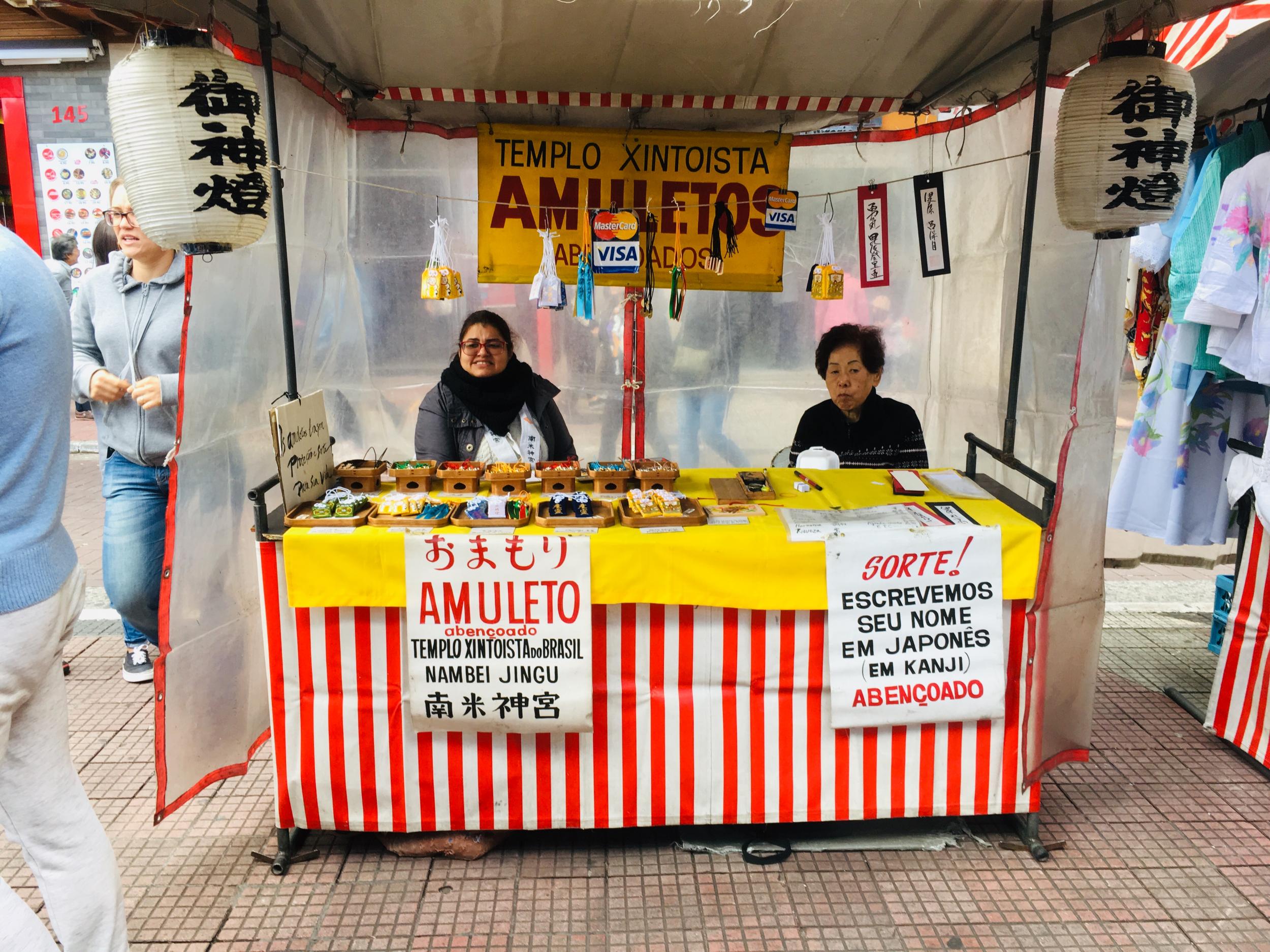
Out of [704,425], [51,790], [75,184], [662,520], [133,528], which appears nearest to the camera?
[51,790]

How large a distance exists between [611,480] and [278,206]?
1.60m

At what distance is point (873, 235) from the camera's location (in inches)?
202

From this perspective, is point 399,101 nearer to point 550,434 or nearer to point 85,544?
point 550,434

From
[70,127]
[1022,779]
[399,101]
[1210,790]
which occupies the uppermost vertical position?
[70,127]

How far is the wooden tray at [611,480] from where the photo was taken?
135 inches

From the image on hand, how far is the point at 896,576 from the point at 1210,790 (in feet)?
5.83

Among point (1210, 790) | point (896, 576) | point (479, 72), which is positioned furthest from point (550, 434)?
point (1210, 790)

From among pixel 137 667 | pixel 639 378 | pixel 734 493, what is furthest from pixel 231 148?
pixel 639 378

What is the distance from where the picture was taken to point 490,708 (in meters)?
2.98

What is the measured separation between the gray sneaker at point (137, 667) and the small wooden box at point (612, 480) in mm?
2590

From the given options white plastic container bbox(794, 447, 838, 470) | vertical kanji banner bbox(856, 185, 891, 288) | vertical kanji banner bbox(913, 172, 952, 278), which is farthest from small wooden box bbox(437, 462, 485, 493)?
vertical kanji banner bbox(856, 185, 891, 288)

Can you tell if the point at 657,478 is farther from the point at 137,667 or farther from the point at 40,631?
the point at 137,667

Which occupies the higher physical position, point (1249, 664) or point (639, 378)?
point (639, 378)

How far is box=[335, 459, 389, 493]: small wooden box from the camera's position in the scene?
350 centimetres
